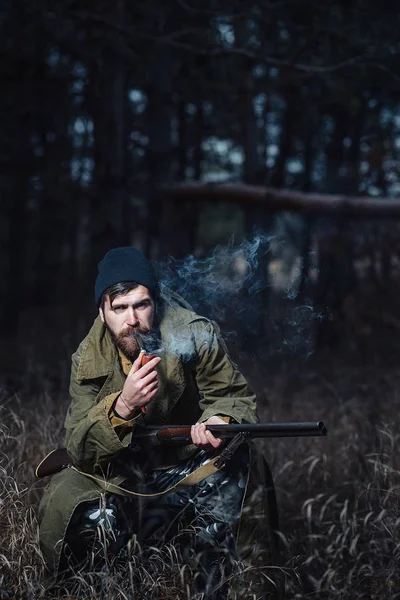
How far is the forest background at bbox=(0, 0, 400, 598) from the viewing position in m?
4.28

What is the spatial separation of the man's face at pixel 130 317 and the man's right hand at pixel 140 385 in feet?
0.60

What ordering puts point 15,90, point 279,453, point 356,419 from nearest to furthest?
point 279,453, point 356,419, point 15,90

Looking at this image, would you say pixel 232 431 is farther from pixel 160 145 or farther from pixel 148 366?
pixel 160 145

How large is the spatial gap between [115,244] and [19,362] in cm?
279

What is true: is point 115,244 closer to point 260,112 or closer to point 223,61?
point 223,61

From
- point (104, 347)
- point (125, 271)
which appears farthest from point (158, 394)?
point (125, 271)

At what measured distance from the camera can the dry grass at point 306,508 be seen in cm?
355

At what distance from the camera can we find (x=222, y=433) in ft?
10.9

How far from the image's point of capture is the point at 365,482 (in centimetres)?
477

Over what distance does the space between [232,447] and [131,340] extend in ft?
2.03

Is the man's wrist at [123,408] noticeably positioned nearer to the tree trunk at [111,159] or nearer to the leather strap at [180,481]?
the leather strap at [180,481]

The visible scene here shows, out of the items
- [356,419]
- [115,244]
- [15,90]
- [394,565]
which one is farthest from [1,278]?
[394,565]

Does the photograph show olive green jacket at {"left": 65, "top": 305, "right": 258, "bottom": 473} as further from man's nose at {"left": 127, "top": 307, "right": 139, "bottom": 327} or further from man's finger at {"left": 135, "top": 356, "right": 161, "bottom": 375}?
man's finger at {"left": 135, "top": 356, "right": 161, "bottom": 375}

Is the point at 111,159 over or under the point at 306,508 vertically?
over
